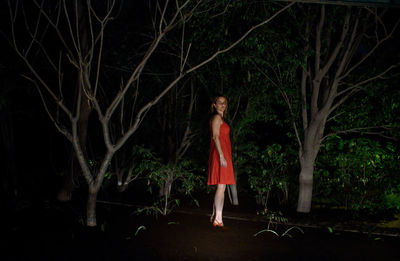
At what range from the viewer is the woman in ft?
18.1

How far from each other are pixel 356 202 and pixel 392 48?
3.12m

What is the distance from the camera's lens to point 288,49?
21.6 feet

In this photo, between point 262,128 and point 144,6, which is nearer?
point 144,6

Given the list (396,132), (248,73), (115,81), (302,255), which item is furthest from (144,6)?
(302,255)

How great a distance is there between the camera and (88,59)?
7.41 m

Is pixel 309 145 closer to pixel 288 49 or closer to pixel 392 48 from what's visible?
pixel 288 49

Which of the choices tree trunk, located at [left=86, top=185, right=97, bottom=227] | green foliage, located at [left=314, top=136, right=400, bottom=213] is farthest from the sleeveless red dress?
green foliage, located at [left=314, top=136, right=400, bottom=213]

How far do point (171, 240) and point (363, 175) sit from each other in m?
4.44

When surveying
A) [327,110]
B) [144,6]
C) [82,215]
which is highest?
[144,6]

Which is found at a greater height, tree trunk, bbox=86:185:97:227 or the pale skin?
the pale skin

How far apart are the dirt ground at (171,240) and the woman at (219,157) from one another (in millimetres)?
490

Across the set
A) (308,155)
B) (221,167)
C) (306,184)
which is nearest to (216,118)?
(221,167)

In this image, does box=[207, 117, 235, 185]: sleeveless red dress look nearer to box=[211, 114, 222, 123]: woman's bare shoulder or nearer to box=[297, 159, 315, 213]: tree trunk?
box=[211, 114, 222, 123]: woman's bare shoulder

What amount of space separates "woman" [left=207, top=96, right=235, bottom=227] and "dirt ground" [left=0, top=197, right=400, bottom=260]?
1.61 ft
